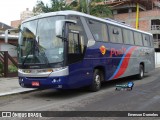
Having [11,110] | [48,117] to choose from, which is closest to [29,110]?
[11,110]

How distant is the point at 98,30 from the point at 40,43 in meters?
3.29

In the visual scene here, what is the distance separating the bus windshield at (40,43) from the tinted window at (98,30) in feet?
6.68

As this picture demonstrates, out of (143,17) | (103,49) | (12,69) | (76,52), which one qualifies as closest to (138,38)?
(103,49)

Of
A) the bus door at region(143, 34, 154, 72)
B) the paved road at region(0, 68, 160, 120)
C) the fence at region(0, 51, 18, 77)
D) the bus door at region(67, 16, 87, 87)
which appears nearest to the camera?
the paved road at region(0, 68, 160, 120)

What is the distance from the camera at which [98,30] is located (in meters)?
13.7

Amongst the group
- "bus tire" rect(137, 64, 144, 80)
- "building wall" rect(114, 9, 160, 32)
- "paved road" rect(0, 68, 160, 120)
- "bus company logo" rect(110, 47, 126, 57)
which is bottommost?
"bus tire" rect(137, 64, 144, 80)

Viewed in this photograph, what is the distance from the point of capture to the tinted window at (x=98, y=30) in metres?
13.2

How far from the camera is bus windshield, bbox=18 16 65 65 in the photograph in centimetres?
1111

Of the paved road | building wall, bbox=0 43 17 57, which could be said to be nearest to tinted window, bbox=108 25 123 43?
the paved road

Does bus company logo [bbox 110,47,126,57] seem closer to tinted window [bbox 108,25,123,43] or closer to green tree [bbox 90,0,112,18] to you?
tinted window [bbox 108,25,123,43]

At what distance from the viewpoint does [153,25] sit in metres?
57.3

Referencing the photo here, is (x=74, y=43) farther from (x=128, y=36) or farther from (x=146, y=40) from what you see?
(x=146, y=40)

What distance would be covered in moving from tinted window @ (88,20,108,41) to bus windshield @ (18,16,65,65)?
2.04 m

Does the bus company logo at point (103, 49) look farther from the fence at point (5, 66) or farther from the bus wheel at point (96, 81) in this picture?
the fence at point (5, 66)
